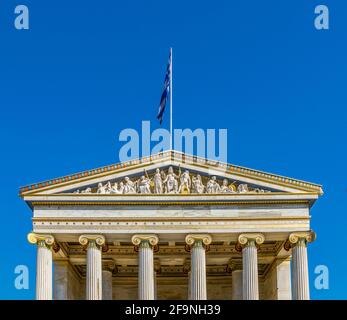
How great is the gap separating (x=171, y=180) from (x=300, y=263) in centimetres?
1098

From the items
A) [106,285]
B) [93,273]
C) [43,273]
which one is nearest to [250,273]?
[93,273]

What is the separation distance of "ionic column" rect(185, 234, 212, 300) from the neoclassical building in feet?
0.23

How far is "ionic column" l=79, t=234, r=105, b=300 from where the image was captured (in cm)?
6862

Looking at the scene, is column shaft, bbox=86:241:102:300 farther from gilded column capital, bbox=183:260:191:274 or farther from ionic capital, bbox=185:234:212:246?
gilded column capital, bbox=183:260:191:274

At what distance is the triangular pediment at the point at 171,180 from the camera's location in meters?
70.6

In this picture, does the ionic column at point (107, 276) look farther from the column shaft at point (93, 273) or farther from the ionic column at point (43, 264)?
the ionic column at point (43, 264)

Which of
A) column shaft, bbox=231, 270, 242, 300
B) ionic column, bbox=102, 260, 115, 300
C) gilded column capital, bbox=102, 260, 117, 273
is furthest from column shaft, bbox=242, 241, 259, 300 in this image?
gilded column capital, bbox=102, 260, 117, 273

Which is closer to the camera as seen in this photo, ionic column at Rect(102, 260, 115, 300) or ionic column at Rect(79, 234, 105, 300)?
ionic column at Rect(79, 234, 105, 300)

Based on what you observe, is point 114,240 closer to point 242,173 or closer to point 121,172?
point 121,172

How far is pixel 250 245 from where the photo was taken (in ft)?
229

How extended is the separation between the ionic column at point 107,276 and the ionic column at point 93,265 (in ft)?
20.9

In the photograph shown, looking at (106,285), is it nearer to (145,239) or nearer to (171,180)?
(145,239)
